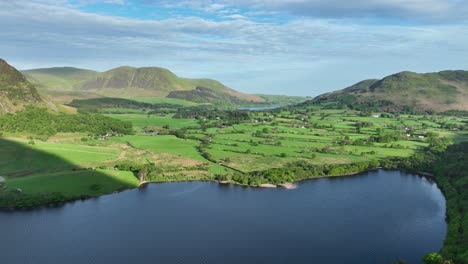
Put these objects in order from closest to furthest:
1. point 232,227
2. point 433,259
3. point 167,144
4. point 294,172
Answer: point 433,259, point 232,227, point 294,172, point 167,144

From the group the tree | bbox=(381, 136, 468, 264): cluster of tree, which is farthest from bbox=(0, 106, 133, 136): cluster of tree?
the tree

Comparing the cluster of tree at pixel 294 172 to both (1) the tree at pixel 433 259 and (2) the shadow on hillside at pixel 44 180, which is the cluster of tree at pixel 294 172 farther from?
(1) the tree at pixel 433 259

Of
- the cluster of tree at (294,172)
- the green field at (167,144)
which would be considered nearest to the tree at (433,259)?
the cluster of tree at (294,172)

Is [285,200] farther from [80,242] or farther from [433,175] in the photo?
[433,175]

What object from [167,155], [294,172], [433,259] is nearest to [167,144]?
[167,155]

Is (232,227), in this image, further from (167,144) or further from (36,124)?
(36,124)

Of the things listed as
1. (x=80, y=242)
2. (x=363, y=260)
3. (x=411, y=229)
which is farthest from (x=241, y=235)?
(x=411, y=229)

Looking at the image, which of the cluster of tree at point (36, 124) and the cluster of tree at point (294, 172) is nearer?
the cluster of tree at point (294, 172)
